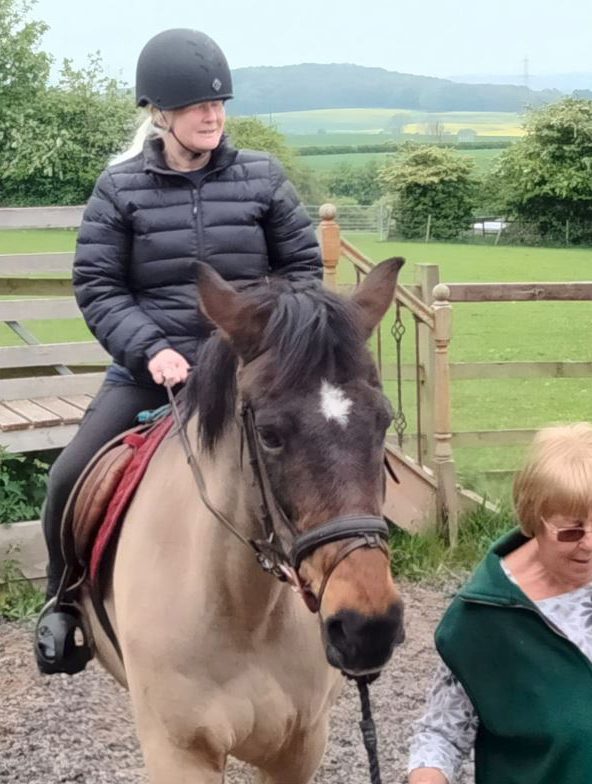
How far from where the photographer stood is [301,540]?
70.7 inches

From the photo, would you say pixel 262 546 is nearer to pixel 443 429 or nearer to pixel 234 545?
pixel 234 545

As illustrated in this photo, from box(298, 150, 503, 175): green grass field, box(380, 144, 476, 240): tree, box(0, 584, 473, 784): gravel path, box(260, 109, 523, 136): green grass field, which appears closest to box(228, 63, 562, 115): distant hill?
box(260, 109, 523, 136): green grass field

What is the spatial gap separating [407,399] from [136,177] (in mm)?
4662

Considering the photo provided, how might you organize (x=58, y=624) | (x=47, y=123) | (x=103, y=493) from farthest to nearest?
(x=47, y=123) < (x=58, y=624) < (x=103, y=493)

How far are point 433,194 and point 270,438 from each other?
3414 cm

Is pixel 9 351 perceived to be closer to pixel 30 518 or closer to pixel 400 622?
pixel 30 518

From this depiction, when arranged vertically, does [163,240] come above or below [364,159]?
above

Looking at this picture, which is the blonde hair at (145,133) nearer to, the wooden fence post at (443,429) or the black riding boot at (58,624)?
the black riding boot at (58,624)

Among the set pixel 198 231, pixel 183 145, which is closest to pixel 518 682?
pixel 198 231

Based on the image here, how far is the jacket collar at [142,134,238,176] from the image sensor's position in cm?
282

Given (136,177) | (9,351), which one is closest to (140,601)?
(136,177)

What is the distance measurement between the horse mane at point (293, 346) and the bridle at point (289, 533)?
131 millimetres

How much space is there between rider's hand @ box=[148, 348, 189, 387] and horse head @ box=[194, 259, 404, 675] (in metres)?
0.48

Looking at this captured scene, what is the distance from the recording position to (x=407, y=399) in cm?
725
